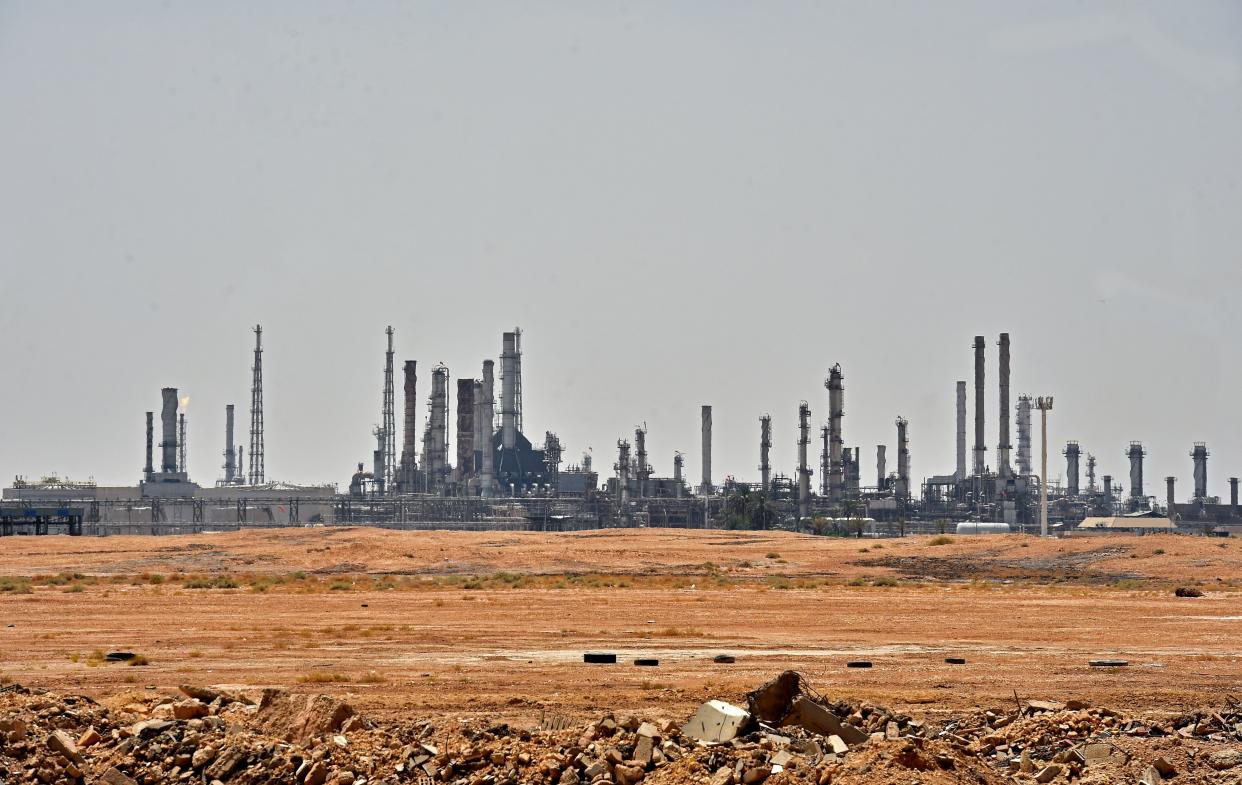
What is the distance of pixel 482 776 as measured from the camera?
51.6 ft

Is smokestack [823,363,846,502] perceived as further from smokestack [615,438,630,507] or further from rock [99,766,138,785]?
rock [99,766,138,785]

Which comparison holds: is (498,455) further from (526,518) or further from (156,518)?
(156,518)

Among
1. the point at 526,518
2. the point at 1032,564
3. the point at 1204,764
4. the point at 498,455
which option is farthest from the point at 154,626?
the point at 498,455

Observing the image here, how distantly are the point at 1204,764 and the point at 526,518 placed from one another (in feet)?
317

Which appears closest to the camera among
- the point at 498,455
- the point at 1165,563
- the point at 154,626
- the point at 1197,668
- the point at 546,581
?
the point at 1197,668

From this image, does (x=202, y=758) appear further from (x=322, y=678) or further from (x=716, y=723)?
(x=322, y=678)

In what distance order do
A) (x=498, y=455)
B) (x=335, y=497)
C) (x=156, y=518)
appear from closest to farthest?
1. (x=156, y=518)
2. (x=335, y=497)
3. (x=498, y=455)

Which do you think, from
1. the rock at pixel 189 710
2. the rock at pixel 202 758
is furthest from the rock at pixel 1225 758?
the rock at pixel 189 710

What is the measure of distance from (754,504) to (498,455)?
2354 centimetres

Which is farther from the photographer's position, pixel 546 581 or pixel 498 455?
pixel 498 455

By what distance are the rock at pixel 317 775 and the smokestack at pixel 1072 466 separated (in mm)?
132147

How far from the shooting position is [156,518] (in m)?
111

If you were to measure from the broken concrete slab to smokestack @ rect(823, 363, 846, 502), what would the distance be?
333 feet

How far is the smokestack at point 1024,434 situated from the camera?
135 metres
